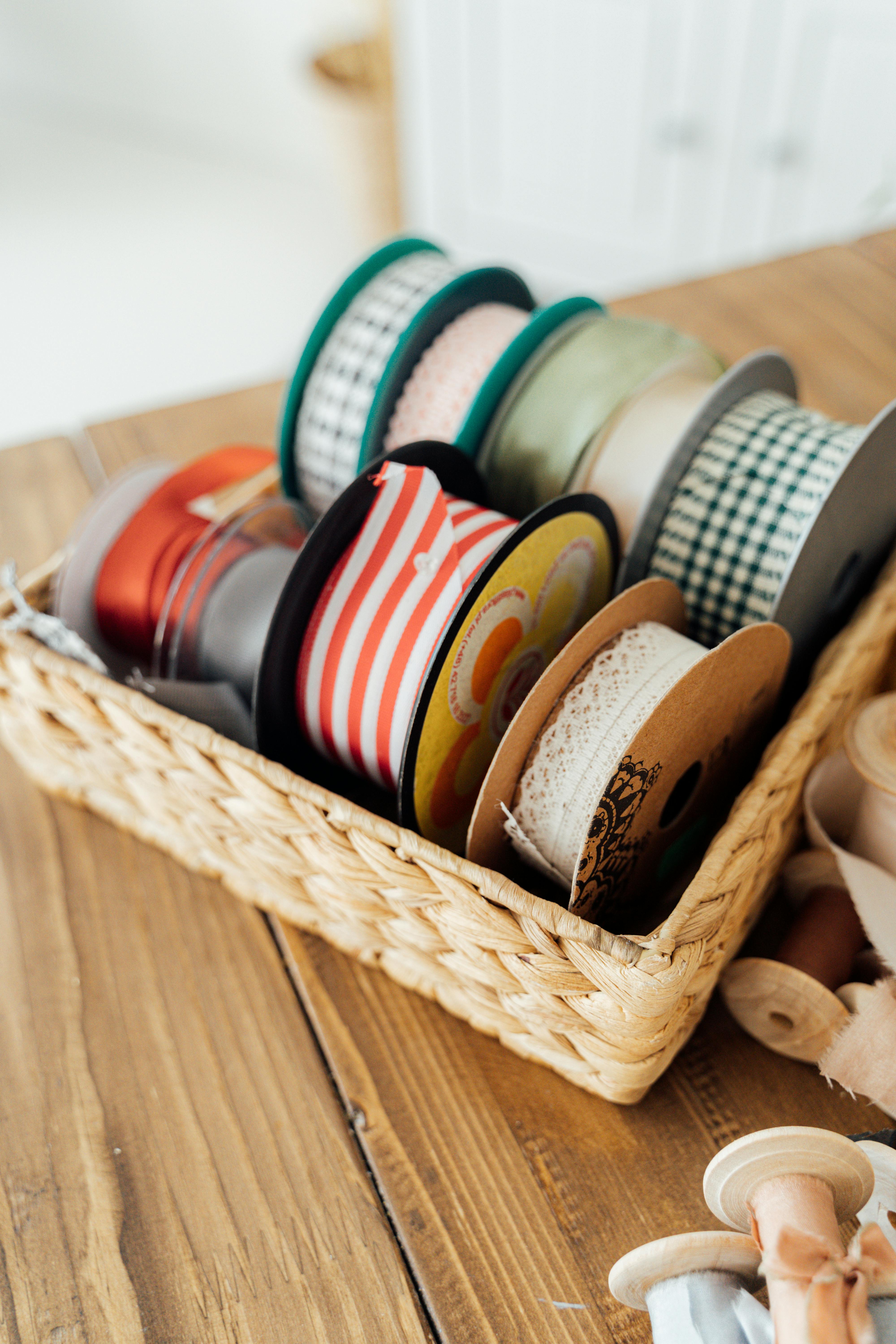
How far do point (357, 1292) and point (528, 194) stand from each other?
2.94 m

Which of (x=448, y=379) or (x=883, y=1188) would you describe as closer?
(x=883, y=1188)

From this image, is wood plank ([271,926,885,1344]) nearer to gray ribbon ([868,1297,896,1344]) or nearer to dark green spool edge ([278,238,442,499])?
gray ribbon ([868,1297,896,1344])

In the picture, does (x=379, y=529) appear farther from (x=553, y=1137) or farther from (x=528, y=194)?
(x=528, y=194)

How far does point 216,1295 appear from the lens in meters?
0.47

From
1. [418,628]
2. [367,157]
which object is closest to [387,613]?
[418,628]

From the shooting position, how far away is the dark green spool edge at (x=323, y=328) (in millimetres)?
765

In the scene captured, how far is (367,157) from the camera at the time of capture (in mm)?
2836

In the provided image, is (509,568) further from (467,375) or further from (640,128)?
(640,128)

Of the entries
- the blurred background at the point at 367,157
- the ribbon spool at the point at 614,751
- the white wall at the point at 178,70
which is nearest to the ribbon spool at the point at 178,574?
the ribbon spool at the point at 614,751

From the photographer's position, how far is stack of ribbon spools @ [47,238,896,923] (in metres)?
0.51

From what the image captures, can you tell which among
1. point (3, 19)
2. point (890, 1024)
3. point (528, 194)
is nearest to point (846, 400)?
point (890, 1024)

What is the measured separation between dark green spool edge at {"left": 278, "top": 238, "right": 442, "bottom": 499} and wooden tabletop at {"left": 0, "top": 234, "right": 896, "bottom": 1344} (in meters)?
0.34

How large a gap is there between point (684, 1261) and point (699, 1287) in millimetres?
13

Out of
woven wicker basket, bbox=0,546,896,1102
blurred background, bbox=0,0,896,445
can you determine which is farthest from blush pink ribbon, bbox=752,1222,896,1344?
blurred background, bbox=0,0,896,445
